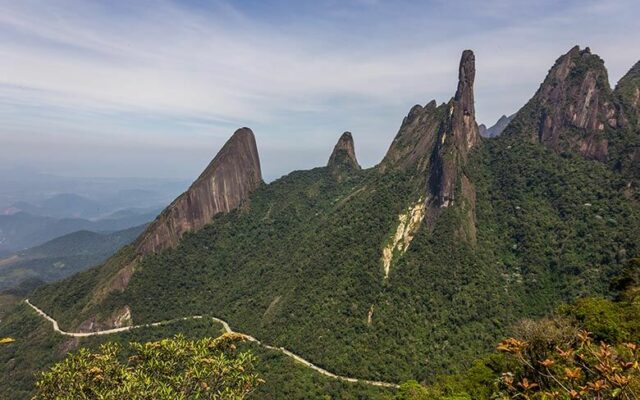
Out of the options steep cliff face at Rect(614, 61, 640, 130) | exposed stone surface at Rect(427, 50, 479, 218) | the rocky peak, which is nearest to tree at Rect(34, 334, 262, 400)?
exposed stone surface at Rect(427, 50, 479, 218)

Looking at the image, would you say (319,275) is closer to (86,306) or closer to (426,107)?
(86,306)

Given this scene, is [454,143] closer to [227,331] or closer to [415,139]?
[415,139]

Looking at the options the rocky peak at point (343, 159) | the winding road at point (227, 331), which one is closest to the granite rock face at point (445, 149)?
the rocky peak at point (343, 159)

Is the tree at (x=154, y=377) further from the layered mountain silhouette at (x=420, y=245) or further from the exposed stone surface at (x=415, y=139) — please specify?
the exposed stone surface at (x=415, y=139)

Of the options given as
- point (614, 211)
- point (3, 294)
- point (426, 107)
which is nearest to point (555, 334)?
point (614, 211)

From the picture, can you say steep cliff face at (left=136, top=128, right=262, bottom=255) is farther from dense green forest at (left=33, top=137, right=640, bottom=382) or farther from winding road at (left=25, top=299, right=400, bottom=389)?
winding road at (left=25, top=299, right=400, bottom=389)
